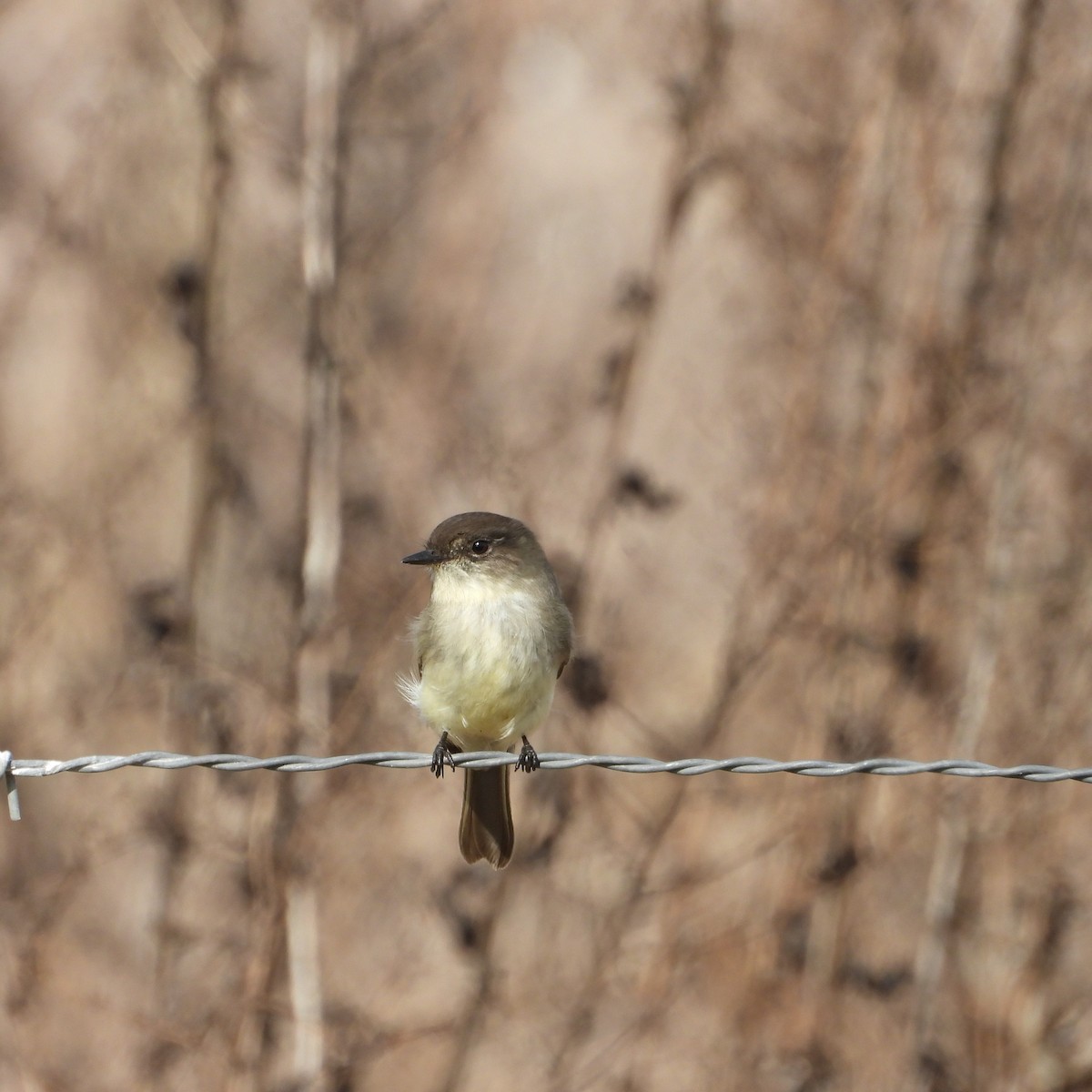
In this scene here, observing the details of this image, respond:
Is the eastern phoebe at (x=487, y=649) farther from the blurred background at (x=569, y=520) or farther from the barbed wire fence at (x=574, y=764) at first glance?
the blurred background at (x=569, y=520)

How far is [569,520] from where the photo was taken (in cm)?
595

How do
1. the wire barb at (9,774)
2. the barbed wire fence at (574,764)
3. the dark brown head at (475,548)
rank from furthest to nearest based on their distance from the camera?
1. the dark brown head at (475,548)
2. the barbed wire fence at (574,764)
3. the wire barb at (9,774)

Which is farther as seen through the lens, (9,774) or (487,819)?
(487,819)

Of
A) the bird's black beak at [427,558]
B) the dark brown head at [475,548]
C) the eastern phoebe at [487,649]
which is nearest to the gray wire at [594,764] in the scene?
the eastern phoebe at [487,649]

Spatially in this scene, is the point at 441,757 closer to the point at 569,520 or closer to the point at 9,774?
the point at 9,774

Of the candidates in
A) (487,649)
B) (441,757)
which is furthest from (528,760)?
(487,649)

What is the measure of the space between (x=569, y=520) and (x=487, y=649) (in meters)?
2.15

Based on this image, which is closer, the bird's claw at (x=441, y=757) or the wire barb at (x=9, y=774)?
the wire barb at (x=9, y=774)

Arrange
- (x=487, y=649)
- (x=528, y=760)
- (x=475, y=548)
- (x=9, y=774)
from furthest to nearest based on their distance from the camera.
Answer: (x=475, y=548)
(x=487, y=649)
(x=528, y=760)
(x=9, y=774)

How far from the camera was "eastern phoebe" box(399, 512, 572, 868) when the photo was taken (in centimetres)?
388

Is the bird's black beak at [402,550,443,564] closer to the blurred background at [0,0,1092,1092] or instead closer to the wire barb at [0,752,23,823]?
the wire barb at [0,752,23,823]

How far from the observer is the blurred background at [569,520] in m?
5.86

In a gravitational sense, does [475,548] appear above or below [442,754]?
above

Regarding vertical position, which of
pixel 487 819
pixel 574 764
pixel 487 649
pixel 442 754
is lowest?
pixel 487 819
